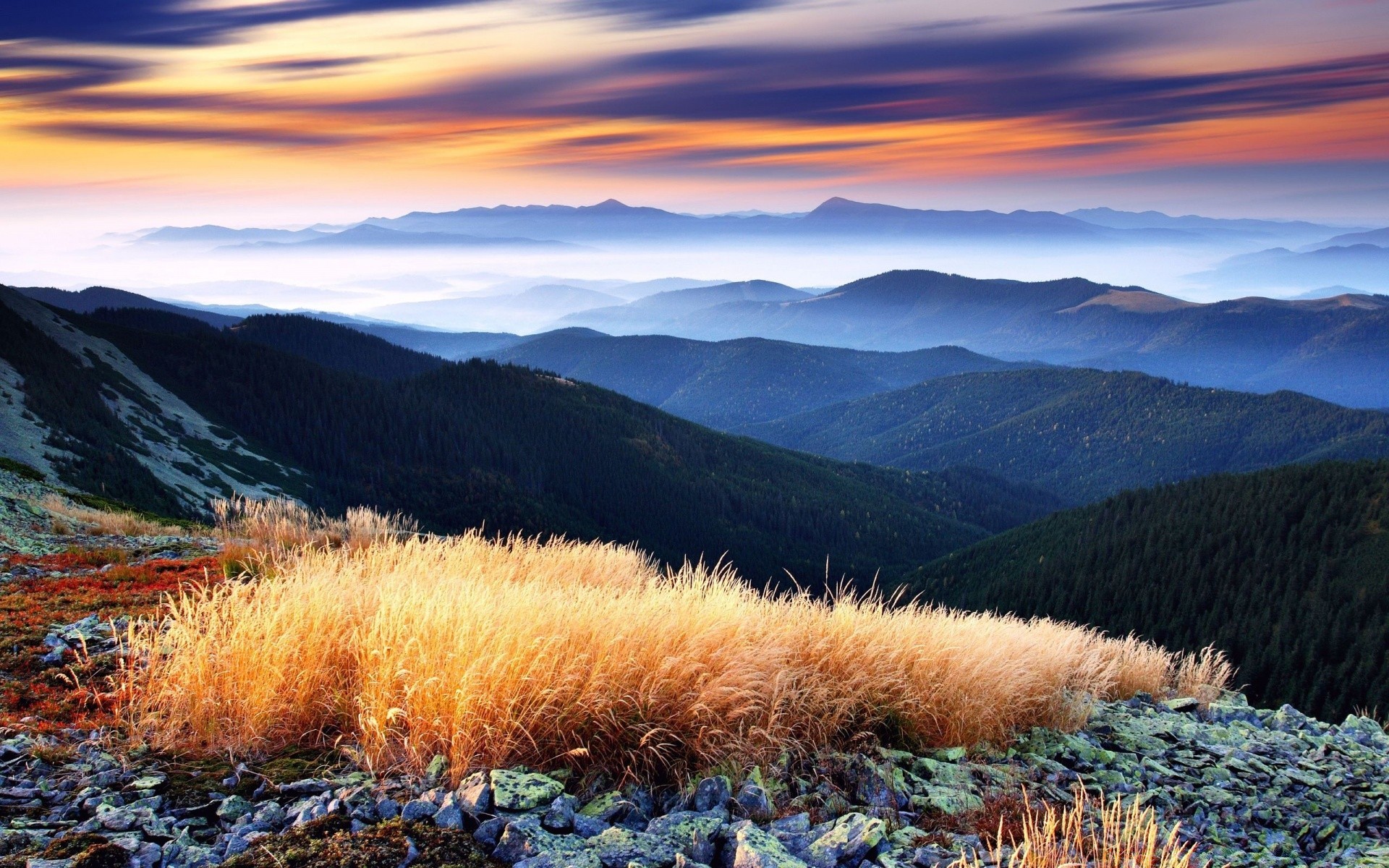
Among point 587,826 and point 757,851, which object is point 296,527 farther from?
point 757,851

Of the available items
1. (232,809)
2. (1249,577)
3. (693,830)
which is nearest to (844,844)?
(693,830)

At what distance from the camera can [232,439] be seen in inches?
3866

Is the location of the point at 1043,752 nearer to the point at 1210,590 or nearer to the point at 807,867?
the point at 807,867

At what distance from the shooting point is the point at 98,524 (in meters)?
15.5

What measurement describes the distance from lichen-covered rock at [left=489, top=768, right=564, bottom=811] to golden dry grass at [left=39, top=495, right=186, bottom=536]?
13618 mm

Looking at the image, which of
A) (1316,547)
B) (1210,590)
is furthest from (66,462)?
(1316,547)

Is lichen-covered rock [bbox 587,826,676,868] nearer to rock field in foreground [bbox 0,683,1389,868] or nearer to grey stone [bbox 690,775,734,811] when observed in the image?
rock field in foreground [bbox 0,683,1389,868]

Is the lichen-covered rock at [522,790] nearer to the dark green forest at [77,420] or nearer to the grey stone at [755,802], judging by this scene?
the grey stone at [755,802]

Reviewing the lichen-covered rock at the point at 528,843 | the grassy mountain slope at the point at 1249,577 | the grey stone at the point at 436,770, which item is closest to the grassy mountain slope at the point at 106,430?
the grey stone at the point at 436,770

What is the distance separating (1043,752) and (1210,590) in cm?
11887

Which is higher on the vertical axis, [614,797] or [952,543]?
[614,797]

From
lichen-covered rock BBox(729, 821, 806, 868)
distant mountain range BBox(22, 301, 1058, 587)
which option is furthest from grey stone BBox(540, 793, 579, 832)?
distant mountain range BBox(22, 301, 1058, 587)

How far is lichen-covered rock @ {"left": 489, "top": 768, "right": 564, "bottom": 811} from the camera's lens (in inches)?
177

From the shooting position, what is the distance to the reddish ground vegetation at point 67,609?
5.75m
